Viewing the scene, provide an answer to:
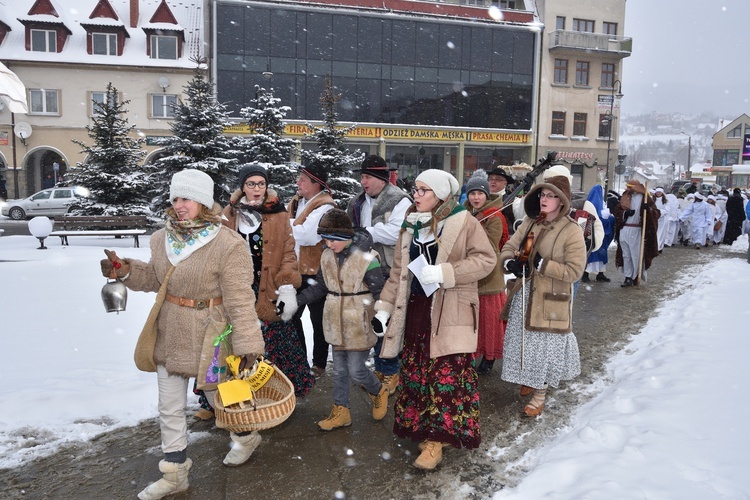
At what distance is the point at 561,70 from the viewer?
3703 cm

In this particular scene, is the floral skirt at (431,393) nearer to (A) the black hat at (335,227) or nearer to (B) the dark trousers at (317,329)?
(A) the black hat at (335,227)

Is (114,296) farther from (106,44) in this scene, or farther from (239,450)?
(106,44)

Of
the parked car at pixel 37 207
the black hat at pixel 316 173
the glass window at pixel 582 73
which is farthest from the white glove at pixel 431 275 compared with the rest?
the glass window at pixel 582 73

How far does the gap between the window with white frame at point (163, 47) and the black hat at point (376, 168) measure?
29.1m

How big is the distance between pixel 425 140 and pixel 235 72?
11.9 metres

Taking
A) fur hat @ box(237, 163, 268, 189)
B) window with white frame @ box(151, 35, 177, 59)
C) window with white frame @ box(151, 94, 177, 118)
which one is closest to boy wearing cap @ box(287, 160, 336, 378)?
fur hat @ box(237, 163, 268, 189)

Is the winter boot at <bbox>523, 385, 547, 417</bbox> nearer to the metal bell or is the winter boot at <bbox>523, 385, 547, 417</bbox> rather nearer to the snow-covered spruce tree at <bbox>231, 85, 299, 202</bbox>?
the metal bell

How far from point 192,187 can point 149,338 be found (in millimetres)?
917

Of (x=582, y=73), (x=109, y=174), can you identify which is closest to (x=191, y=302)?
(x=109, y=174)

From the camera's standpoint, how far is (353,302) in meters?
4.09

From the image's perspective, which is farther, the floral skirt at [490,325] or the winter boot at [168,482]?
the floral skirt at [490,325]

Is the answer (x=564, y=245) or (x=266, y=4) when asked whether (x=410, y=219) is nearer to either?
(x=564, y=245)

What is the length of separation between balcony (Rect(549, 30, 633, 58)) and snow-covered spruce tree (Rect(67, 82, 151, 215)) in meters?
28.5

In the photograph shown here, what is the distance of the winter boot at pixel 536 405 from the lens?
4.50 metres
